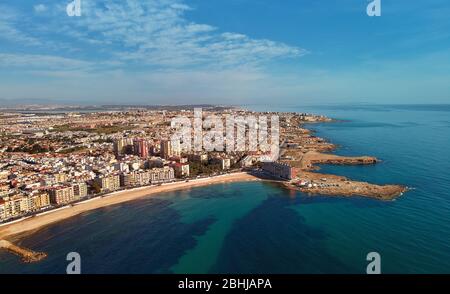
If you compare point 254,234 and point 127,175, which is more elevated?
point 127,175

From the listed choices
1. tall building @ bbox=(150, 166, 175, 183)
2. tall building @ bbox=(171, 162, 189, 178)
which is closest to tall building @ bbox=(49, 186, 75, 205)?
tall building @ bbox=(150, 166, 175, 183)

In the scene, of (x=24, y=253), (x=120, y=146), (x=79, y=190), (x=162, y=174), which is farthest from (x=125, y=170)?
(x=24, y=253)

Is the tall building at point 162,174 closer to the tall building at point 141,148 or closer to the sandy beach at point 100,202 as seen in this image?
the sandy beach at point 100,202

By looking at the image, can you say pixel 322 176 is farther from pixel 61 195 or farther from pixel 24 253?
pixel 24 253

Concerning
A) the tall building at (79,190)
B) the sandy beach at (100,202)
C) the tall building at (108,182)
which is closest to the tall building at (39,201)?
the sandy beach at (100,202)

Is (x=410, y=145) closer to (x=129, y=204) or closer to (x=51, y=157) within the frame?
(x=129, y=204)
